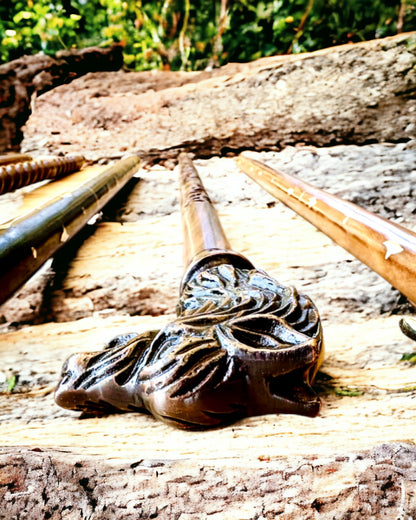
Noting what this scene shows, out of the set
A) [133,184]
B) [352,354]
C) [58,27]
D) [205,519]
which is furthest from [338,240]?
[58,27]

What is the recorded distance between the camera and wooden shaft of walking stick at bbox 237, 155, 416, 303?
0.98 metres

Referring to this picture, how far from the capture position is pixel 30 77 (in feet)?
13.9

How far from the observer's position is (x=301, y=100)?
3418 mm

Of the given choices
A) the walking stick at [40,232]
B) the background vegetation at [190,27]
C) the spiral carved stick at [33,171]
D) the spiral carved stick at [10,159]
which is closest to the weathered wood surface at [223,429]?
the spiral carved stick at [33,171]

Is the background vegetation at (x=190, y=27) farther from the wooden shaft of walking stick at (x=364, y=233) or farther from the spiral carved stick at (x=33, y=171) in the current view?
the wooden shaft of walking stick at (x=364, y=233)

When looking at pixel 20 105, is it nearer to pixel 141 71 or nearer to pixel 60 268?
pixel 141 71

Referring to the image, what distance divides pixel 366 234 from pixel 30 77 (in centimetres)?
433

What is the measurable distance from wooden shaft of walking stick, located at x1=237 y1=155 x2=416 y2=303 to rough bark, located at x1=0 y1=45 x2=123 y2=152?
128 inches

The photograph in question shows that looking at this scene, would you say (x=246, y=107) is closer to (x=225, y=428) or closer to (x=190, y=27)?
(x=190, y=27)

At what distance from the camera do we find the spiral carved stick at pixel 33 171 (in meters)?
2.26

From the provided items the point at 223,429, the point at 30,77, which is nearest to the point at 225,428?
the point at 223,429

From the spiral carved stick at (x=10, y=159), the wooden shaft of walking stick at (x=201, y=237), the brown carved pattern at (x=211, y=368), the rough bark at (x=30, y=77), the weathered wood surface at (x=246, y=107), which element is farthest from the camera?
the rough bark at (x=30, y=77)

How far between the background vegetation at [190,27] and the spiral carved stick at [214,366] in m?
4.05

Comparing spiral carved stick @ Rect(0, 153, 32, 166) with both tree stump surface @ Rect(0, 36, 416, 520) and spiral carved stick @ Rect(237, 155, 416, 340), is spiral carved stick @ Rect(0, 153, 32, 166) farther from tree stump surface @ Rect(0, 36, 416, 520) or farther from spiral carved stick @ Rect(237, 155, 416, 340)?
spiral carved stick @ Rect(237, 155, 416, 340)
